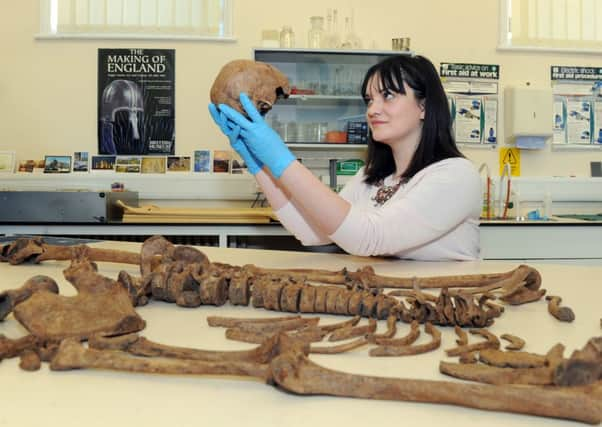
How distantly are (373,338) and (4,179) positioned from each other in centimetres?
324

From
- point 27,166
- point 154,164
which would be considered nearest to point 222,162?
point 154,164

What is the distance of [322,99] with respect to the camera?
3467 mm

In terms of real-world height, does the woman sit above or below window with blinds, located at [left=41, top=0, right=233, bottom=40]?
below

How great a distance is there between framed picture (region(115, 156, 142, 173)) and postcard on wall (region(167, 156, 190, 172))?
0.18 m

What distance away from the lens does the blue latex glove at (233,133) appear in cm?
147

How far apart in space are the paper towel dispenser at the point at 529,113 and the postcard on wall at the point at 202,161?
1.86 metres

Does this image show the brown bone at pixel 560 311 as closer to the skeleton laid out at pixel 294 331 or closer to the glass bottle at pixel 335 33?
the skeleton laid out at pixel 294 331

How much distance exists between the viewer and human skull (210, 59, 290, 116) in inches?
54.9

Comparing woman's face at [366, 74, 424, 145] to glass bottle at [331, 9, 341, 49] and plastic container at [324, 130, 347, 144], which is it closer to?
plastic container at [324, 130, 347, 144]

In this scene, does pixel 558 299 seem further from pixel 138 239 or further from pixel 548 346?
pixel 138 239

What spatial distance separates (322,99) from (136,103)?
112 cm

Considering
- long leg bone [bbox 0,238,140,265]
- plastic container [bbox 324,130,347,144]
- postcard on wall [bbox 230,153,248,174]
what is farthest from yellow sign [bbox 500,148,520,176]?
long leg bone [bbox 0,238,140,265]

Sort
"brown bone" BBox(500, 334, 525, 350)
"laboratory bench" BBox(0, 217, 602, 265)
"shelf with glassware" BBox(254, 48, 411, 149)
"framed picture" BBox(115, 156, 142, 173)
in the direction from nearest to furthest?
"brown bone" BBox(500, 334, 525, 350) → "laboratory bench" BBox(0, 217, 602, 265) → "shelf with glassware" BBox(254, 48, 411, 149) → "framed picture" BBox(115, 156, 142, 173)

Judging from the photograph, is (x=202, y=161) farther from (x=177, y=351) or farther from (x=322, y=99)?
(x=177, y=351)
